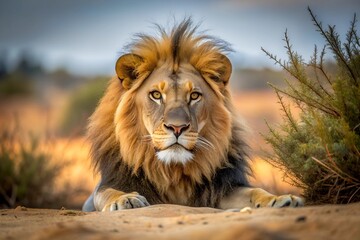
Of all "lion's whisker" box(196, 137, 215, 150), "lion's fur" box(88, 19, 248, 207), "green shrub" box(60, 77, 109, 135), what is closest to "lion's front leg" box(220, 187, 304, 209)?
"lion's fur" box(88, 19, 248, 207)

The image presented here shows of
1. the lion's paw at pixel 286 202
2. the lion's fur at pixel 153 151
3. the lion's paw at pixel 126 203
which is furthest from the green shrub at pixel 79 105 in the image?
the lion's paw at pixel 286 202

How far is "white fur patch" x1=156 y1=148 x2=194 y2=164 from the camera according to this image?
232 inches

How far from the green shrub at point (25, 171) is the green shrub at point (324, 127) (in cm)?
546

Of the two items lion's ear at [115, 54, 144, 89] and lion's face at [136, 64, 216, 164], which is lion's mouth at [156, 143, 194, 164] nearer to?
lion's face at [136, 64, 216, 164]

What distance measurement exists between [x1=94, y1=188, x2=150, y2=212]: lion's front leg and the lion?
19 millimetres

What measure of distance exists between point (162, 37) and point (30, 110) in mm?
33989

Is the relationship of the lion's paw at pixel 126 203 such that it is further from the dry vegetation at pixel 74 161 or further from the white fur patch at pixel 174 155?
the dry vegetation at pixel 74 161

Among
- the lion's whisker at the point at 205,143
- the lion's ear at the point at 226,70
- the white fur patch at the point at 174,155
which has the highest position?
the lion's ear at the point at 226,70

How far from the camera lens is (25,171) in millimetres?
10992

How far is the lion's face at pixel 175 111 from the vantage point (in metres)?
5.87

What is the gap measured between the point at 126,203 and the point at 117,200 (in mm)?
91

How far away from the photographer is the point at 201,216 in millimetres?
4777

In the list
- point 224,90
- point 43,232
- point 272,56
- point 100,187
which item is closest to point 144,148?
point 100,187

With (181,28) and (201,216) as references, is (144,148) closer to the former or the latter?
(181,28)
